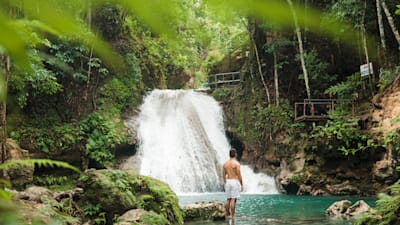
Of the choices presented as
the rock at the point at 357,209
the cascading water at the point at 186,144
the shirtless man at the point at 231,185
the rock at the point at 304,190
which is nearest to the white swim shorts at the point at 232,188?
the shirtless man at the point at 231,185

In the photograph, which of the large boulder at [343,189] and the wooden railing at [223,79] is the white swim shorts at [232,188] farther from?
the wooden railing at [223,79]

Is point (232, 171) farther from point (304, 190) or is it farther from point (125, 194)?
point (304, 190)

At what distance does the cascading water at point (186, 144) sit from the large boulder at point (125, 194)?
8492 millimetres

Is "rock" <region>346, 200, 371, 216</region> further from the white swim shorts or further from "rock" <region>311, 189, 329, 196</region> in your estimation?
"rock" <region>311, 189, 329, 196</region>

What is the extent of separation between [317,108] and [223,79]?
730cm

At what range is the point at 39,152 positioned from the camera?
13930mm

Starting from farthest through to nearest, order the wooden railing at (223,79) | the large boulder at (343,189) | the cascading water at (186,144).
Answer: the wooden railing at (223,79), the cascading water at (186,144), the large boulder at (343,189)

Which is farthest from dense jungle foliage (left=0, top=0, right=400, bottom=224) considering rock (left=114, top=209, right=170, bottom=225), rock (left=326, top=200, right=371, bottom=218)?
rock (left=114, top=209, right=170, bottom=225)

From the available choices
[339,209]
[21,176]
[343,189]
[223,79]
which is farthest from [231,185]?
[223,79]

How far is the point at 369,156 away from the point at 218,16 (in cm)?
1420

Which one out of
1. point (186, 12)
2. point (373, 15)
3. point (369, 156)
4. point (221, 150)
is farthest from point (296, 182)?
point (186, 12)

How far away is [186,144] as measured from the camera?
711 inches

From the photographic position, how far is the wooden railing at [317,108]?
1530 centimetres

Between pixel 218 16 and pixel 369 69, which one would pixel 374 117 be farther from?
pixel 218 16
